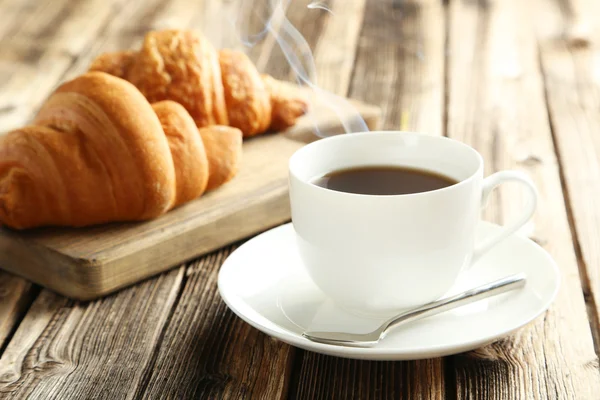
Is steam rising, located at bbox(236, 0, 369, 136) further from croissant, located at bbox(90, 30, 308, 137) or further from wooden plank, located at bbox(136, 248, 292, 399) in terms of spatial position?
wooden plank, located at bbox(136, 248, 292, 399)

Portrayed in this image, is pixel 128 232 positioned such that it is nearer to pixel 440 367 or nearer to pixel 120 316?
pixel 120 316

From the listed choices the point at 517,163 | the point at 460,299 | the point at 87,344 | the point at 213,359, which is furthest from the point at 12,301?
the point at 517,163

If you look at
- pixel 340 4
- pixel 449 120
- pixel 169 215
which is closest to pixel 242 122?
pixel 169 215

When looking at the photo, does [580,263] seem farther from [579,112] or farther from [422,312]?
[579,112]

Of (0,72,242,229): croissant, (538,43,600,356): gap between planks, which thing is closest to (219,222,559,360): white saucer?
(538,43,600,356): gap between planks

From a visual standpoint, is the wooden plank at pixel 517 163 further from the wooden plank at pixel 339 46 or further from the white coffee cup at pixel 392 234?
the wooden plank at pixel 339 46

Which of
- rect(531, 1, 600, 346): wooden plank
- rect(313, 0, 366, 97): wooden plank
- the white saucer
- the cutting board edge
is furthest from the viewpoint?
rect(313, 0, 366, 97): wooden plank
